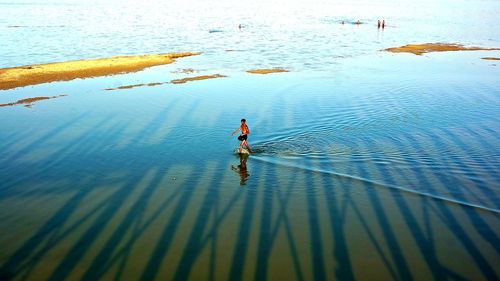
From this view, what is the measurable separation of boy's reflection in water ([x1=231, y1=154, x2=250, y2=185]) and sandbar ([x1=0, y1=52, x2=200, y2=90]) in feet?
75.5

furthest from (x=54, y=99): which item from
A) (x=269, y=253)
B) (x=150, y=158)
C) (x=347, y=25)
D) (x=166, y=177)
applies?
(x=347, y=25)

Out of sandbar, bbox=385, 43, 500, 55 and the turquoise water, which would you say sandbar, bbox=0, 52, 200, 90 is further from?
sandbar, bbox=385, 43, 500, 55

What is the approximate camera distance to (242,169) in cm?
1648

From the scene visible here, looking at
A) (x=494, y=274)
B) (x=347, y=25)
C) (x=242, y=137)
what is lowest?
(x=494, y=274)

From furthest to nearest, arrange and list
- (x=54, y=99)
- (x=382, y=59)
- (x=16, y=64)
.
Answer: (x=382, y=59) < (x=16, y=64) < (x=54, y=99)

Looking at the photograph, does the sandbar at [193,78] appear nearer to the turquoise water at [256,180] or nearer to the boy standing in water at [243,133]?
the turquoise water at [256,180]

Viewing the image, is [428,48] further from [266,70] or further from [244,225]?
[244,225]

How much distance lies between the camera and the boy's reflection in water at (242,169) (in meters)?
15.7

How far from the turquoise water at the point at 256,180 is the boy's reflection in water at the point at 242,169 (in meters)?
0.09

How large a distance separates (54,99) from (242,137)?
17.2 m

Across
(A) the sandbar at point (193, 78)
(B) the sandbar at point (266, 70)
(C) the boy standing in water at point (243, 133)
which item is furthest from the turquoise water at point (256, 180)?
(B) the sandbar at point (266, 70)

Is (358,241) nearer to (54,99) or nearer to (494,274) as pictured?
(494,274)

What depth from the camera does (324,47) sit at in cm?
5344

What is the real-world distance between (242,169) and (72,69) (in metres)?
27.3
